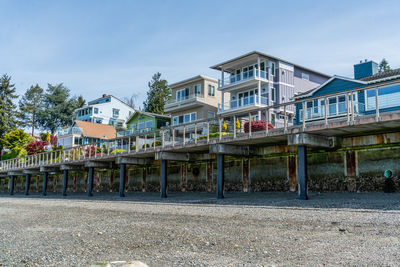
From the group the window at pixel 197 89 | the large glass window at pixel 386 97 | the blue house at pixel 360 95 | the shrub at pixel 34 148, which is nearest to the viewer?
the large glass window at pixel 386 97

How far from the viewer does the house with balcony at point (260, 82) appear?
1399 inches

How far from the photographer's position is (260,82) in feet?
118

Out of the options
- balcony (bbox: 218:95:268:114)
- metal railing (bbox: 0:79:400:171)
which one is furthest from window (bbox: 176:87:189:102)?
metal railing (bbox: 0:79:400:171)

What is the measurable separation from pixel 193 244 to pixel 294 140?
9.31 meters

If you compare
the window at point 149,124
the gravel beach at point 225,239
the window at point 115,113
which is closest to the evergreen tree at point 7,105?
the window at point 115,113

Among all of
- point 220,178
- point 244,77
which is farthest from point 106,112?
point 220,178

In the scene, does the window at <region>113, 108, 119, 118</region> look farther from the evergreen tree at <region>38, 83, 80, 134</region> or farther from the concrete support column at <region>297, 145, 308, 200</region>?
the concrete support column at <region>297, 145, 308, 200</region>

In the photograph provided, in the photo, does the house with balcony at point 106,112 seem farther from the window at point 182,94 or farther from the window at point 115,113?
the window at point 182,94

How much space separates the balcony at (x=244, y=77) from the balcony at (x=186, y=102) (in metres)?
3.69

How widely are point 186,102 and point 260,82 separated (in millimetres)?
10864

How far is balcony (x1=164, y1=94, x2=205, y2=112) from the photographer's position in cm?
4262

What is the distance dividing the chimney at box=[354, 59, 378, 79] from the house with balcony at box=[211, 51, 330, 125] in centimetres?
639

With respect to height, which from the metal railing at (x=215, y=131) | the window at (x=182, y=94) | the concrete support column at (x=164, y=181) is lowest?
the concrete support column at (x=164, y=181)

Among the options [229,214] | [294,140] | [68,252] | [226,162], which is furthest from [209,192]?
[68,252]
